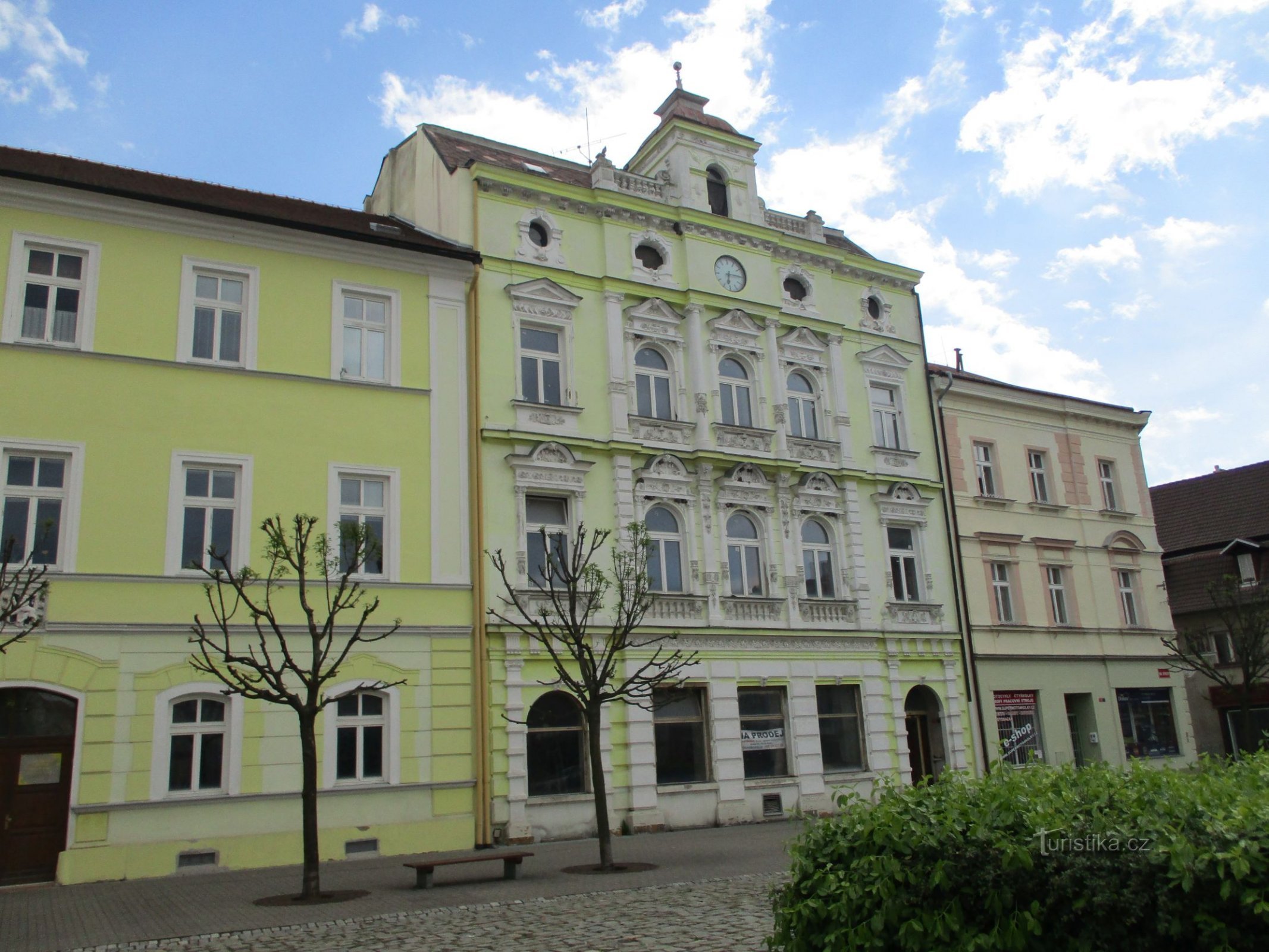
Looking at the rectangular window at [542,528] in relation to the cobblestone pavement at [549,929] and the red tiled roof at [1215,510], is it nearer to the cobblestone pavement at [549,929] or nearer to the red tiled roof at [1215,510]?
the cobblestone pavement at [549,929]

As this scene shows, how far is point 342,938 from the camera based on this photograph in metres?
11.1

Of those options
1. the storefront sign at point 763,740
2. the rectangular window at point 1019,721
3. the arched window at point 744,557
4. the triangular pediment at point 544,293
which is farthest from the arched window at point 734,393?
the rectangular window at point 1019,721

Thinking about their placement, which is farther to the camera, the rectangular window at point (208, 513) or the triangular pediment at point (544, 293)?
the triangular pediment at point (544, 293)

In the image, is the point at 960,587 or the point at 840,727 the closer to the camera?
the point at 840,727

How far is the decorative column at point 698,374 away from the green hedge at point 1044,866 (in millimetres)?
17375

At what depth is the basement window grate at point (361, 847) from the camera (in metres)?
18.2

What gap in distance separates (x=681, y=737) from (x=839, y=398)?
9.40 m

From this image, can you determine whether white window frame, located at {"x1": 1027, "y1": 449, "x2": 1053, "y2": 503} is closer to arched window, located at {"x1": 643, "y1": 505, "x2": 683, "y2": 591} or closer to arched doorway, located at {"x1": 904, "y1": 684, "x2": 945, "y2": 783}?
arched doorway, located at {"x1": 904, "y1": 684, "x2": 945, "y2": 783}

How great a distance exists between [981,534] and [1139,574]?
673 centimetres

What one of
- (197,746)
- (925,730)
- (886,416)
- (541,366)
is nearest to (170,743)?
(197,746)

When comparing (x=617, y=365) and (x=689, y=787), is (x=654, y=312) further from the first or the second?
(x=689, y=787)

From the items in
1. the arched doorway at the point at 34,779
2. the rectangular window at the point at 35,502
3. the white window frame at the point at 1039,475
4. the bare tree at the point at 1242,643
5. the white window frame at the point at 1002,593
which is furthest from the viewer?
the white window frame at the point at 1039,475

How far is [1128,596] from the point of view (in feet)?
104

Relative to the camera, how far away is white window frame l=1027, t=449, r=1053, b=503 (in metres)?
30.8
